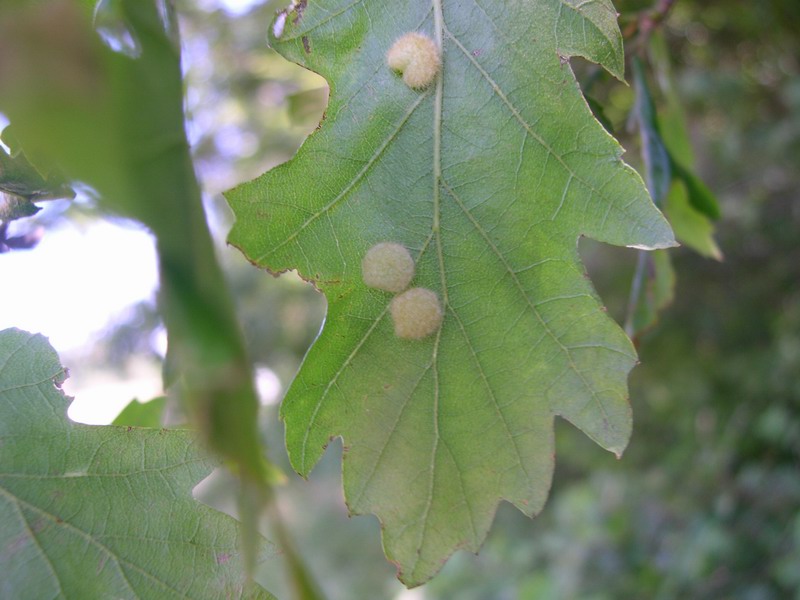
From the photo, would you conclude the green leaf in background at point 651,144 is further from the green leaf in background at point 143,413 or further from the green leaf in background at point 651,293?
the green leaf in background at point 143,413

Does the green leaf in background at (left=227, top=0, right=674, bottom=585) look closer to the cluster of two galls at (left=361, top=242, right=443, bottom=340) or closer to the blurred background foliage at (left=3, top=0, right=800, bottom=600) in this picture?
the cluster of two galls at (left=361, top=242, right=443, bottom=340)

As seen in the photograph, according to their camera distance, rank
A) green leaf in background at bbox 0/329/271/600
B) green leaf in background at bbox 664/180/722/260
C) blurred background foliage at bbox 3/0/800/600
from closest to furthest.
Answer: green leaf in background at bbox 0/329/271/600 → green leaf in background at bbox 664/180/722/260 → blurred background foliage at bbox 3/0/800/600

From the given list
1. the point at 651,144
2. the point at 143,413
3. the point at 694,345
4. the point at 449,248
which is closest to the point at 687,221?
the point at 651,144

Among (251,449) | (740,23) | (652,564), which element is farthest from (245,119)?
(251,449)

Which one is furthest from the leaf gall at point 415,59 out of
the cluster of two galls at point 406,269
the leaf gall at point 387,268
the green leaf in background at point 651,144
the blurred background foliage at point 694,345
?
the blurred background foliage at point 694,345

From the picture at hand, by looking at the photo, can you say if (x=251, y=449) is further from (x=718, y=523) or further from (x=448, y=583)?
(x=448, y=583)

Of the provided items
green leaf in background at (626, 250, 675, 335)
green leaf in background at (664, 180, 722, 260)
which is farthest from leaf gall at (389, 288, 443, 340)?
green leaf in background at (664, 180, 722, 260)

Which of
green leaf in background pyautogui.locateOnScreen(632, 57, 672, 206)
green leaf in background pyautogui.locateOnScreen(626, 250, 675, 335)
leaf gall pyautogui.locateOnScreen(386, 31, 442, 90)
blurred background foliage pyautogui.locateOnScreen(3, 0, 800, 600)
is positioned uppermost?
leaf gall pyautogui.locateOnScreen(386, 31, 442, 90)

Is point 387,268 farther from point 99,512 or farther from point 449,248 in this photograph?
point 99,512
